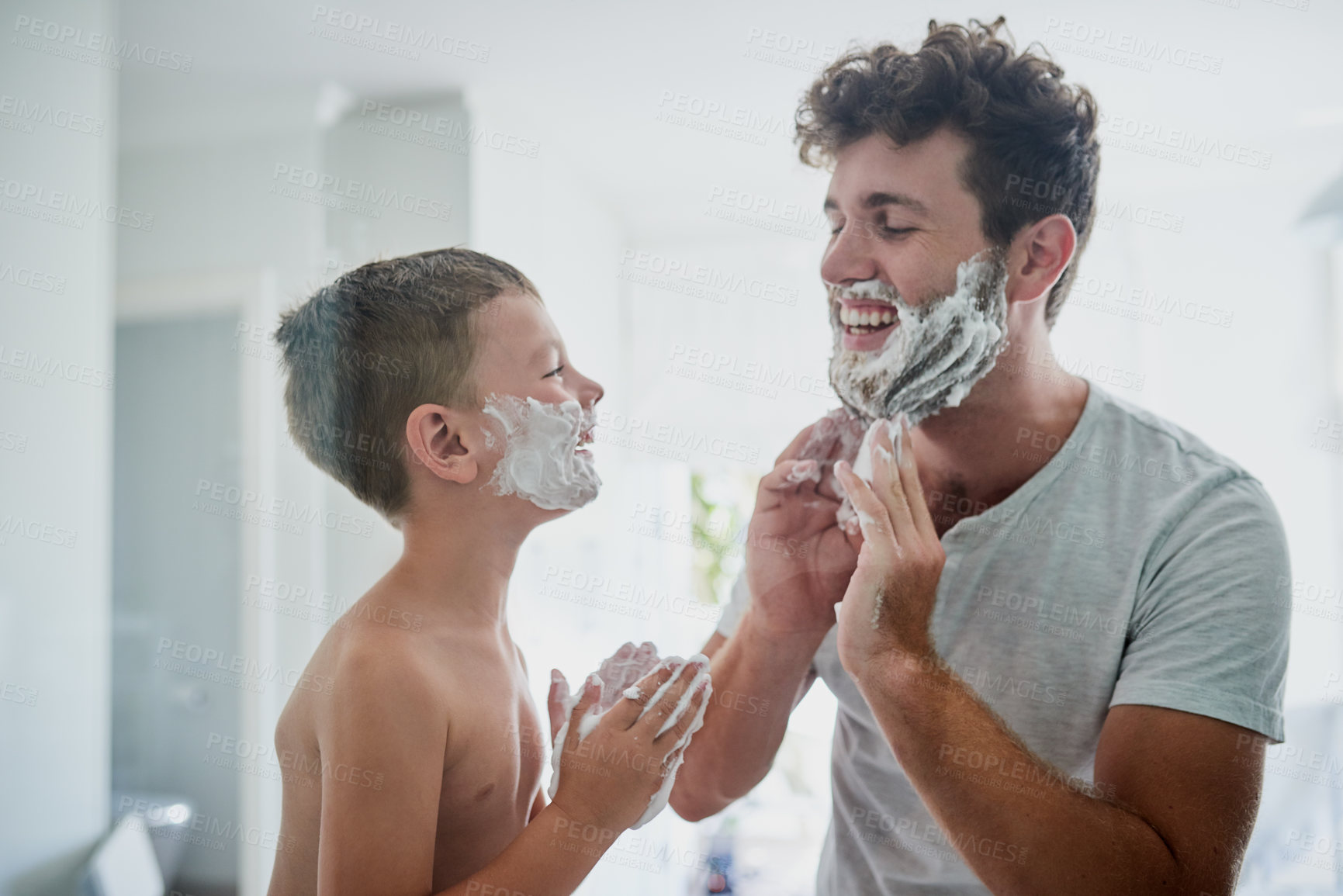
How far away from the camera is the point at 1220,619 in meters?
0.60

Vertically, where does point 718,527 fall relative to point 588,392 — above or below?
below

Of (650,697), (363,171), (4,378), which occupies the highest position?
(363,171)

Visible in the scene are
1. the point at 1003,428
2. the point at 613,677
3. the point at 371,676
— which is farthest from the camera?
the point at 1003,428

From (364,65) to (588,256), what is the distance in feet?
0.95

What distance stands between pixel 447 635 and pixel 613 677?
135 millimetres

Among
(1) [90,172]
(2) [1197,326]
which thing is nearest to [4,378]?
(1) [90,172]

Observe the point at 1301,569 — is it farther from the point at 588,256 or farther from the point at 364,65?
the point at 364,65

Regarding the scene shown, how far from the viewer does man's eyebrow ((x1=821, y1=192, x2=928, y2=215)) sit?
0.69 metres

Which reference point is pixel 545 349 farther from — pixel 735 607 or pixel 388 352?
pixel 735 607

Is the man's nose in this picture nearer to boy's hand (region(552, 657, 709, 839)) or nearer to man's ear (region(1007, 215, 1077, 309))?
man's ear (region(1007, 215, 1077, 309))

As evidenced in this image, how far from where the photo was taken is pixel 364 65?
0.83 m

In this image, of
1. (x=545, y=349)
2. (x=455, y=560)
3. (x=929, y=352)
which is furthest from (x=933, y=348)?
(x=455, y=560)

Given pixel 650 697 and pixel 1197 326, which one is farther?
pixel 1197 326

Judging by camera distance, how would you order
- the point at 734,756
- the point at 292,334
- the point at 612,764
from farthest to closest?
the point at 734,756 → the point at 292,334 → the point at 612,764
